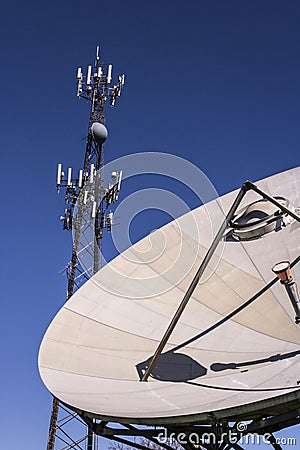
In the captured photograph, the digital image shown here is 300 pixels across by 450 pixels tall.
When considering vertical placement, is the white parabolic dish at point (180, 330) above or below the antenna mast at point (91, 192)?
below

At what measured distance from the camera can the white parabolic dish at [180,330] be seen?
12680 mm

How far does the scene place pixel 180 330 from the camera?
17.4m

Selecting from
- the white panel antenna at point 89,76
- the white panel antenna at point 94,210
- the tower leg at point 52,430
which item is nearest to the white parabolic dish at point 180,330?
the white panel antenna at point 94,210

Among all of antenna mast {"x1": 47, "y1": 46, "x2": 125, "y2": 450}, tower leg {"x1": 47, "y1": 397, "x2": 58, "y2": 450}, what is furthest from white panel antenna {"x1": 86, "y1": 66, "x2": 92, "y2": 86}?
tower leg {"x1": 47, "y1": 397, "x2": 58, "y2": 450}

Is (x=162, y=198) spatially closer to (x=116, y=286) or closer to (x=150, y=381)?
(x=116, y=286)

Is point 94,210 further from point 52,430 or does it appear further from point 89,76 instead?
point 52,430

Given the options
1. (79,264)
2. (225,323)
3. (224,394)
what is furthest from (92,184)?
(224,394)

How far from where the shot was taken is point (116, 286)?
18.7 meters

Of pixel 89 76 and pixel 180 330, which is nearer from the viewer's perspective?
pixel 180 330

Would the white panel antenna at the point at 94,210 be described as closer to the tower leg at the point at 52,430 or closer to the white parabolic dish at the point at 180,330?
the tower leg at the point at 52,430

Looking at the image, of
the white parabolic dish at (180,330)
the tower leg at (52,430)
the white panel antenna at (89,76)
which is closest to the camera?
the white parabolic dish at (180,330)

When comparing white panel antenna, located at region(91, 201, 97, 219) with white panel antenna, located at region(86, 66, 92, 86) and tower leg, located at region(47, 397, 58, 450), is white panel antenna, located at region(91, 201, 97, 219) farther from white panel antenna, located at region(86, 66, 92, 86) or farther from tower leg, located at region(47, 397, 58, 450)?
tower leg, located at region(47, 397, 58, 450)

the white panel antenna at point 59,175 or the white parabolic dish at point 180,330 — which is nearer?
the white parabolic dish at point 180,330

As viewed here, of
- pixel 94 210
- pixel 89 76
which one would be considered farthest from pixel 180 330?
pixel 89 76
